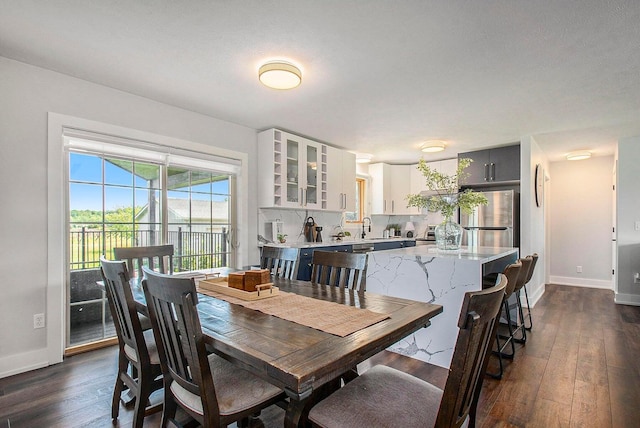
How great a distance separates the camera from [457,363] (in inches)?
36.5

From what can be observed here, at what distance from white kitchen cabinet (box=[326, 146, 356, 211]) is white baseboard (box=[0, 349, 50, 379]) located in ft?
11.4

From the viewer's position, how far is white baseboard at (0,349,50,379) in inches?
94.8

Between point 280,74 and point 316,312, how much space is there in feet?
5.96

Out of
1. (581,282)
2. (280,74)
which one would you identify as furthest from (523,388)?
(581,282)

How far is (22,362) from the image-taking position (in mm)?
2482

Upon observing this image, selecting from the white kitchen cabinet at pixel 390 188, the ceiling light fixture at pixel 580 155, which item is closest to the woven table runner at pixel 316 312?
the white kitchen cabinet at pixel 390 188

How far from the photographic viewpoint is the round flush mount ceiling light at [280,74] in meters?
2.44

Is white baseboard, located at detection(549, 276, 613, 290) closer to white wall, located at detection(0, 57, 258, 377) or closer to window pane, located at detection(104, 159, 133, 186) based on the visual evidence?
window pane, located at detection(104, 159, 133, 186)

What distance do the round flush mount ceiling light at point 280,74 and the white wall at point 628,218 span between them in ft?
16.3

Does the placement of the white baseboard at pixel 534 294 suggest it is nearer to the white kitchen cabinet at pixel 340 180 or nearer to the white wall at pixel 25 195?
the white kitchen cabinet at pixel 340 180

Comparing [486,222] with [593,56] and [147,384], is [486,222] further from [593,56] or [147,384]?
[147,384]

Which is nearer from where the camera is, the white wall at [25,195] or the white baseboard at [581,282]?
the white wall at [25,195]

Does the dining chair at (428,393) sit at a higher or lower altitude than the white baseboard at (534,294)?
higher

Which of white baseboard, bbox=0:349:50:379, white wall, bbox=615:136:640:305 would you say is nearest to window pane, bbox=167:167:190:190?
white baseboard, bbox=0:349:50:379
